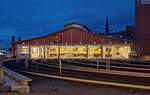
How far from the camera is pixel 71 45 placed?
97.5 m

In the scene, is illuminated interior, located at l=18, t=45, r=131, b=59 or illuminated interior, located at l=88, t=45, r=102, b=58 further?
illuminated interior, located at l=88, t=45, r=102, b=58

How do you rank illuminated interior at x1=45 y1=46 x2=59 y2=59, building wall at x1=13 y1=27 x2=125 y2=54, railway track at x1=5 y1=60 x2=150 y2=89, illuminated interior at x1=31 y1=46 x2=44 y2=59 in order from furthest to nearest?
building wall at x1=13 y1=27 x2=125 y2=54, illuminated interior at x1=45 y1=46 x2=59 y2=59, illuminated interior at x1=31 y1=46 x2=44 y2=59, railway track at x1=5 y1=60 x2=150 y2=89

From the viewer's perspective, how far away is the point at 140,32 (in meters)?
84.7

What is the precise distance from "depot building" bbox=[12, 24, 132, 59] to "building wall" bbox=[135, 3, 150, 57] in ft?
28.1

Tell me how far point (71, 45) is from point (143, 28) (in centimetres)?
1909

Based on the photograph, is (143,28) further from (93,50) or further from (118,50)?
(93,50)

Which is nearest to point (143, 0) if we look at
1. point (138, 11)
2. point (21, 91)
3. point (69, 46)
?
point (138, 11)

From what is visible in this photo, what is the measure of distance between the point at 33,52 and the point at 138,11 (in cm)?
2444

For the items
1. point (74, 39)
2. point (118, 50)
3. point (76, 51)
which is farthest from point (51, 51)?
point (118, 50)

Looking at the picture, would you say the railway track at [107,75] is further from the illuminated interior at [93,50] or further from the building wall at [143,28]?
the illuminated interior at [93,50]

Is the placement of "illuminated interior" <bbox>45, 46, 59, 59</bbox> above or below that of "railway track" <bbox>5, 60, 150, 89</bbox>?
above

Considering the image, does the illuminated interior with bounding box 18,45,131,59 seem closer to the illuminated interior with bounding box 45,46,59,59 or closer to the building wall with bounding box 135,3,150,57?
the illuminated interior with bounding box 45,46,59,59

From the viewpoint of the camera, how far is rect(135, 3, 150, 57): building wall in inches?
3297

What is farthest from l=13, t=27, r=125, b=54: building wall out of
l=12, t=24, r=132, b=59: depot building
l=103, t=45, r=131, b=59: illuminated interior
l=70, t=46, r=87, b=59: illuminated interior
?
l=103, t=45, r=131, b=59: illuminated interior
